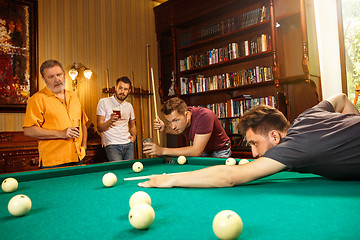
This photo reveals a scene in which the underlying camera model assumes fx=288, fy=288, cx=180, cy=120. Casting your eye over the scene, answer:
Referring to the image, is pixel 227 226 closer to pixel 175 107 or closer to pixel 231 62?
pixel 175 107

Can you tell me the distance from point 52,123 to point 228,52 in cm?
301

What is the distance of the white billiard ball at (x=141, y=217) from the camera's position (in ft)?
2.80

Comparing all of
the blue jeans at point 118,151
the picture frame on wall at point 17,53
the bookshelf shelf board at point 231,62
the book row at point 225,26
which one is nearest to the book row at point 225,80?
the bookshelf shelf board at point 231,62

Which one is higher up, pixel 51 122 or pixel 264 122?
pixel 51 122

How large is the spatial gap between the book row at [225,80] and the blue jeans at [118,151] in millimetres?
1787

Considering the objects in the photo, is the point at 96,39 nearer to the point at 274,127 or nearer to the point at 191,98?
the point at 191,98

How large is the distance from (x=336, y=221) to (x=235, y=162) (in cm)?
130

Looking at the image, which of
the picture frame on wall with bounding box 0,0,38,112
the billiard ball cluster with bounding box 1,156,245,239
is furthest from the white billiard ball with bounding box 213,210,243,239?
the picture frame on wall with bounding box 0,0,38,112

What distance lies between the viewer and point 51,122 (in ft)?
9.20

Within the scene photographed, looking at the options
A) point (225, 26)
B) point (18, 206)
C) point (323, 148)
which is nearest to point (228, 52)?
point (225, 26)

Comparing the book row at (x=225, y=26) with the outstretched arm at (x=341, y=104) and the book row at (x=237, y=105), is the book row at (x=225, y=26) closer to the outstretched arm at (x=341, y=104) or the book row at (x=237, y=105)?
the book row at (x=237, y=105)

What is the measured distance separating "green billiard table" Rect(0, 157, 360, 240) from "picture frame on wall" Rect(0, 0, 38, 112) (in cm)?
282

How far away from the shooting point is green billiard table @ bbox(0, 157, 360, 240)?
81cm

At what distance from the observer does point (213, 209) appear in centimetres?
106
